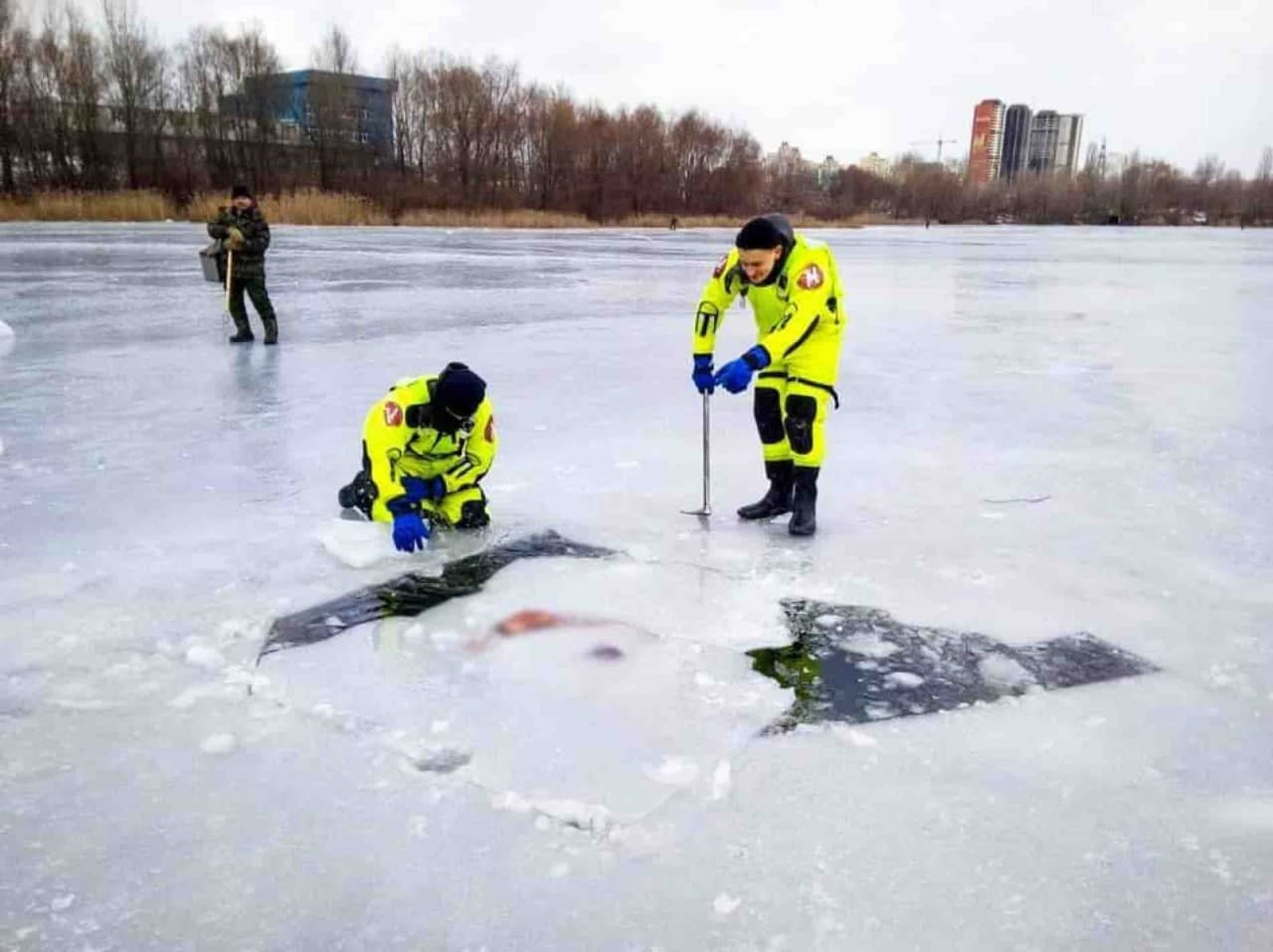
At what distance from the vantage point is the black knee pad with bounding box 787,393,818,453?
3799 millimetres

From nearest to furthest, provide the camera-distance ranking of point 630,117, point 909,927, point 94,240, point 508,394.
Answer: point 909,927 → point 508,394 → point 94,240 → point 630,117

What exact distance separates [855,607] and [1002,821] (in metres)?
1.13

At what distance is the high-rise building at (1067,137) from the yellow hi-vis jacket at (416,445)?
16994 cm

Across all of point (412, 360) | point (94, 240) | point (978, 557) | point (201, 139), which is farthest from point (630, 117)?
point (978, 557)

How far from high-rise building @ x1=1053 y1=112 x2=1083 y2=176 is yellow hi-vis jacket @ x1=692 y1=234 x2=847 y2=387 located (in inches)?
6660

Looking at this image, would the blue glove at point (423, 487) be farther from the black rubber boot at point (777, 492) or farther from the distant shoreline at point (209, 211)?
the distant shoreline at point (209, 211)

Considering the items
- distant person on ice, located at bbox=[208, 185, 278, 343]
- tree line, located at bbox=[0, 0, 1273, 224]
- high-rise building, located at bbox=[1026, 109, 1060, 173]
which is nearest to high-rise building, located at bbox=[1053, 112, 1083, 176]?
high-rise building, located at bbox=[1026, 109, 1060, 173]

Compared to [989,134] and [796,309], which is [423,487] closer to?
[796,309]

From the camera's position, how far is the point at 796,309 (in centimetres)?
362

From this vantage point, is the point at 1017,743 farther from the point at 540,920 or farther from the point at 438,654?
the point at 438,654

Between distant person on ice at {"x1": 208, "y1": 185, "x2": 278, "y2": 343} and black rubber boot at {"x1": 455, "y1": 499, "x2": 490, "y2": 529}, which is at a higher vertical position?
distant person on ice at {"x1": 208, "y1": 185, "x2": 278, "y2": 343}

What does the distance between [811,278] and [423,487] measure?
169cm

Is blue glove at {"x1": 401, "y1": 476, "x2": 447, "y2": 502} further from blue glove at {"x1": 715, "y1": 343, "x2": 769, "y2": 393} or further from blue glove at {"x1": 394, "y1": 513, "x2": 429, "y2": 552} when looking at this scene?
blue glove at {"x1": 715, "y1": 343, "x2": 769, "y2": 393}

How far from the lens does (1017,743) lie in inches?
91.6
